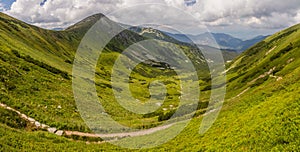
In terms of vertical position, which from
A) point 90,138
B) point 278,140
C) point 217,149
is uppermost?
point 278,140

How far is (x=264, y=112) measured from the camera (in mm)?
30406

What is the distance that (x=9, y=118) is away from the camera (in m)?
38.8

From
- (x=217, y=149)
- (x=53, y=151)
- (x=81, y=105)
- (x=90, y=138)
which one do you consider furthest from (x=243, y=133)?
(x=81, y=105)

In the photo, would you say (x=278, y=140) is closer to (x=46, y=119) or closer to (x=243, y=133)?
(x=243, y=133)

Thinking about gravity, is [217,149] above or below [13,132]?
below

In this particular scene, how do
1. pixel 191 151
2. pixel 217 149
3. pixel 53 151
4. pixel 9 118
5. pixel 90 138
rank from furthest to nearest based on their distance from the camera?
pixel 90 138 → pixel 9 118 → pixel 53 151 → pixel 191 151 → pixel 217 149

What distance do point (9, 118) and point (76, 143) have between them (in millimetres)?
10709

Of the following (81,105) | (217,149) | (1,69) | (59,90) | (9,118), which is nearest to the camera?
(217,149)

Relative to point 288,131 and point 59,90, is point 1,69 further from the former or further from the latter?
point 288,131

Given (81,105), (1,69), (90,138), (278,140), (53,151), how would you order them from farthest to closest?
(81,105)
(1,69)
(90,138)
(53,151)
(278,140)

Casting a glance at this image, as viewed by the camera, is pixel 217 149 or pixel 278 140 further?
pixel 217 149

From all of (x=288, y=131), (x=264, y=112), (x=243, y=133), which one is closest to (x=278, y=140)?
(x=288, y=131)

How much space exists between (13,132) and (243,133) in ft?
92.6

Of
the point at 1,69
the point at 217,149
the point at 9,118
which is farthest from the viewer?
the point at 1,69
